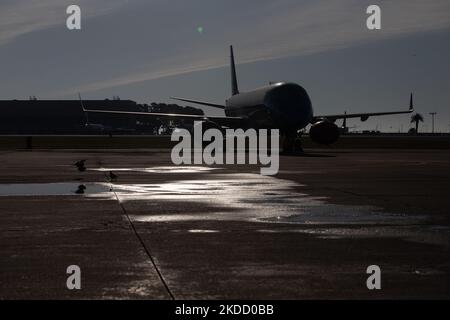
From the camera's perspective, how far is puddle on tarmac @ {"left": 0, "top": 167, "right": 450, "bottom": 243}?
10.7m

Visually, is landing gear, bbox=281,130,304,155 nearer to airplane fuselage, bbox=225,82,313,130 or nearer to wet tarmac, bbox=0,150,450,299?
airplane fuselage, bbox=225,82,313,130

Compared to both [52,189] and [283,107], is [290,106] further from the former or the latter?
[52,189]

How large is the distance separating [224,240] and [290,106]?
119 ft

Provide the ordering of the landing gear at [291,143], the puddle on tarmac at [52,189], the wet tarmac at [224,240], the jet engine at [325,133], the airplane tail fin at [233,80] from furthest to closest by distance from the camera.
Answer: the airplane tail fin at [233,80] → the landing gear at [291,143] → the jet engine at [325,133] → the puddle on tarmac at [52,189] → the wet tarmac at [224,240]

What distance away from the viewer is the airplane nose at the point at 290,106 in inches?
1785

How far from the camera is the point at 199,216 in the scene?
12195 mm

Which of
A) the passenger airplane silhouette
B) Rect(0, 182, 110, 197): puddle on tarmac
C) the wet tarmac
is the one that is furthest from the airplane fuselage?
Rect(0, 182, 110, 197): puddle on tarmac

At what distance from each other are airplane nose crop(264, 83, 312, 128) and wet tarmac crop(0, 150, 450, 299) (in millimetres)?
26834

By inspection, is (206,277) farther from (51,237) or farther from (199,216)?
(199,216)

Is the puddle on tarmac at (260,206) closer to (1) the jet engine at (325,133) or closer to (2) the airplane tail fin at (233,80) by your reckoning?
(1) the jet engine at (325,133)

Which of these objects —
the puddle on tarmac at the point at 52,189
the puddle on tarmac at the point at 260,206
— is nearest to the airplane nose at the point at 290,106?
the puddle on tarmac at the point at 260,206

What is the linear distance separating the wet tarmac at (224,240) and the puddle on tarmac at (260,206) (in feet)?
0.08

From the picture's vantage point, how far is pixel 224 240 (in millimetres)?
9609

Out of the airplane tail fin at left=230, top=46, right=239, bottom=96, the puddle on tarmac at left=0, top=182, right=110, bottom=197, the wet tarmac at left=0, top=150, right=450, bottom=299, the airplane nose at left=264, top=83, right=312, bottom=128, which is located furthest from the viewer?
the airplane tail fin at left=230, top=46, right=239, bottom=96
